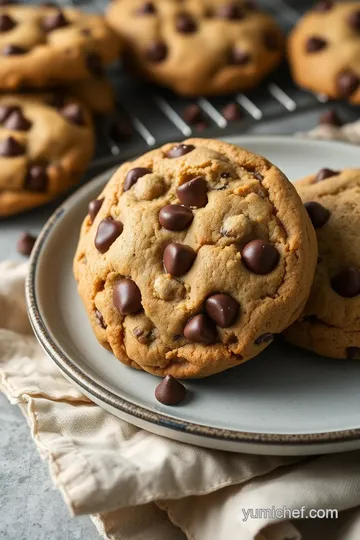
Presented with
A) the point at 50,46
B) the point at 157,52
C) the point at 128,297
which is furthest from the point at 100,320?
the point at 157,52

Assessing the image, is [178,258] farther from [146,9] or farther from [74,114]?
[146,9]

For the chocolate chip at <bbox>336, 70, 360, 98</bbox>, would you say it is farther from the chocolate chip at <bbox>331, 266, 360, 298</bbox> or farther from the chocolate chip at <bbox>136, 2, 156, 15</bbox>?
the chocolate chip at <bbox>331, 266, 360, 298</bbox>

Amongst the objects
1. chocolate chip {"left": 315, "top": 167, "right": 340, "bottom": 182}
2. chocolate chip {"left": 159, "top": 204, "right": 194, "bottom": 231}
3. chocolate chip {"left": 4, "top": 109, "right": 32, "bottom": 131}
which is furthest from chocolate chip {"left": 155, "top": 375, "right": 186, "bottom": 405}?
chocolate chip {"left": 4, "top": 109, "right": 32, "bottom": 131}

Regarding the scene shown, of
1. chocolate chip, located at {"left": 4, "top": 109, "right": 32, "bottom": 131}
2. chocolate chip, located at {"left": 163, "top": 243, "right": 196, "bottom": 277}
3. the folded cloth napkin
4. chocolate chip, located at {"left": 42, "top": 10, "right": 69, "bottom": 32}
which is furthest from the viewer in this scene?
chocolate chip, located at {"left": 42, "top": 10, "right": 69, "bottom": 32}

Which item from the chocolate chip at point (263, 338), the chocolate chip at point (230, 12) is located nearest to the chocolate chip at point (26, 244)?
the chocolate chip at point (263, 338)

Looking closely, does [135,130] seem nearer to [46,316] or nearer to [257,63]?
[257,63]

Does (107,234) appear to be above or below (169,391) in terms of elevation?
above
